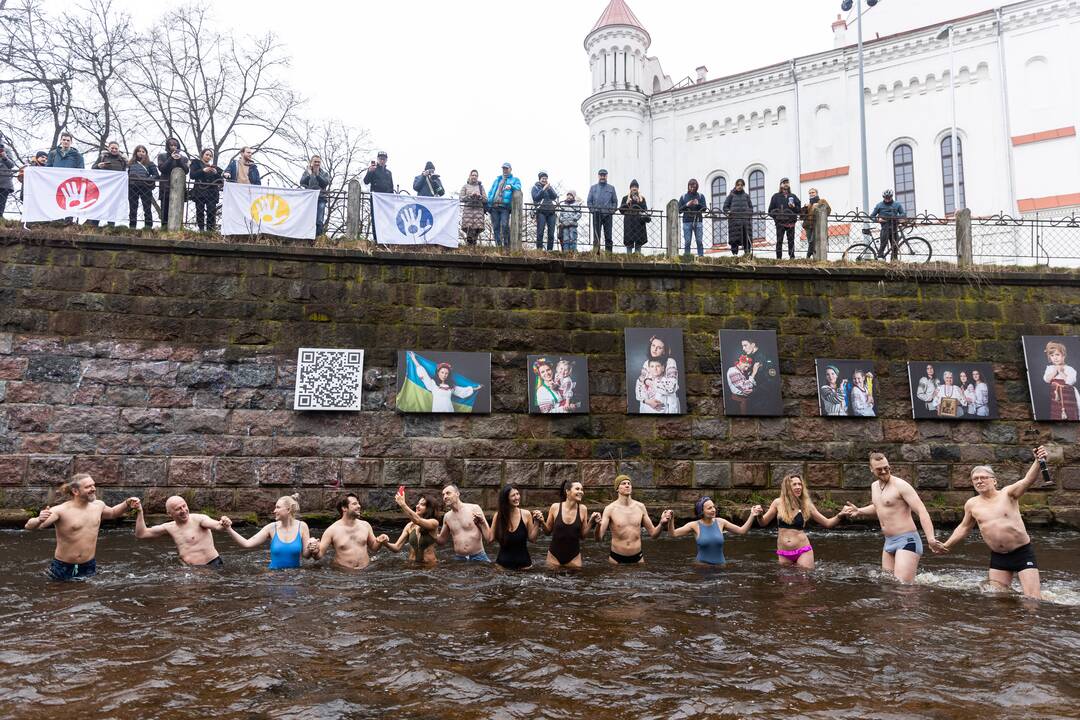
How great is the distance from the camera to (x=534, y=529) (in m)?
8.91

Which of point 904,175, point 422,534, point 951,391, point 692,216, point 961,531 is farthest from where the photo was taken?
point 904,175

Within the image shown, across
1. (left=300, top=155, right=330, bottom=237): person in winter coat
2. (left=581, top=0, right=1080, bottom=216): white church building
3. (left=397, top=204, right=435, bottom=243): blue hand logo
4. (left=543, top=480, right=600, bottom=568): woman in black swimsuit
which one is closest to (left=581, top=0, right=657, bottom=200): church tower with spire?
(left=581, top=0, right=1080, bottom=216): white church building

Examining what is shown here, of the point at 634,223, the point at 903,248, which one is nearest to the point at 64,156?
the point at 634,223

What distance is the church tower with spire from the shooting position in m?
32.9

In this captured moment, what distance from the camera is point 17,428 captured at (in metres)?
11.2

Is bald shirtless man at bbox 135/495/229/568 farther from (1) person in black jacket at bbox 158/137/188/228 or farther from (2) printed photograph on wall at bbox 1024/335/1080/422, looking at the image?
(2) printed photograph on wall at bbox 1024/335/1080/422

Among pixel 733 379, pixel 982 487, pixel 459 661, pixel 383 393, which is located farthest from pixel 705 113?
pixel 459 661

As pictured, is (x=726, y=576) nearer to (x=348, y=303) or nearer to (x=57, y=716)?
(x=57, y=716)

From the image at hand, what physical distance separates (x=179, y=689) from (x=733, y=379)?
10.1m

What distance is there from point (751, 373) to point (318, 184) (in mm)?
8720

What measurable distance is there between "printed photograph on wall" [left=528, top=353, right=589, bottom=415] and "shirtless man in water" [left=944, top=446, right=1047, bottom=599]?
608cm

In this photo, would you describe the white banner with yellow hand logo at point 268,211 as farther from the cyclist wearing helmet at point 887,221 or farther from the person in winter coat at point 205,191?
the cyclist wearing helmet at point 887,221

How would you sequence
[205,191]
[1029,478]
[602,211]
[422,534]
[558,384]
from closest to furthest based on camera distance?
[1029,478] → [422,534] → [558,384] → [205,191] → [602,211]

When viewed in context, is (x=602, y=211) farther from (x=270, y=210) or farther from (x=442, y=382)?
(x=270, y=210)
